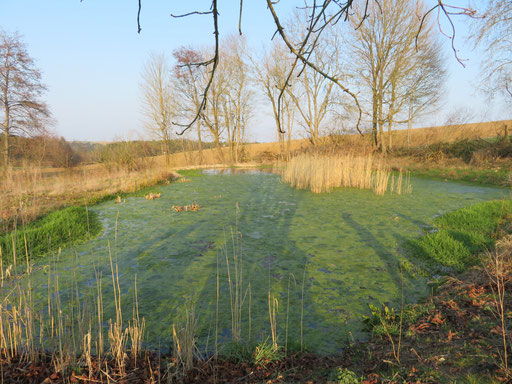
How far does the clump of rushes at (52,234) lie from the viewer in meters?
4.36

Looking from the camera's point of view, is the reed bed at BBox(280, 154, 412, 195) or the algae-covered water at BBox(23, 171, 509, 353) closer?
the algae-covered water at BBox(23, 171, 509, 353)

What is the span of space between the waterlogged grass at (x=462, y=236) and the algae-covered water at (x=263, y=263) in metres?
0.36

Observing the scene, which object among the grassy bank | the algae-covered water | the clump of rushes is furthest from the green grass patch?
the clump of rushes

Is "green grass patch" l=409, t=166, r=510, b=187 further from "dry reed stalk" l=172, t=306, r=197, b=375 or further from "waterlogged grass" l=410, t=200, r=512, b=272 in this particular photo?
"dry reed stalk" l=172, t=306, r=197, b=375

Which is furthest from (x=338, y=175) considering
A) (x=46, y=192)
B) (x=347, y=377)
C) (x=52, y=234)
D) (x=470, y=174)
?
(x=46, y=192)

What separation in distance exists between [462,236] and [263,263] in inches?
119

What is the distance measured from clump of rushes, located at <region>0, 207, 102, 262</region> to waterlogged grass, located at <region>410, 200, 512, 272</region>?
4.59m

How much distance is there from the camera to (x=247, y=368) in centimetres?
192

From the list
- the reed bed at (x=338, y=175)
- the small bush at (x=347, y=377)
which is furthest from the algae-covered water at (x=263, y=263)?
the reed bed at (x=338, y=175)

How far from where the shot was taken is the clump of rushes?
4359mm

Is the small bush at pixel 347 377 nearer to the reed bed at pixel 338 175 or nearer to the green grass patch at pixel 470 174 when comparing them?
the reed bed at pixel 338 175

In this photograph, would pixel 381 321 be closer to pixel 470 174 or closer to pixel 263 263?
pixel 263 263

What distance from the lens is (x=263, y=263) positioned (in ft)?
12.4

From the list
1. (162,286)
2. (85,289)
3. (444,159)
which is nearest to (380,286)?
(162,286)
